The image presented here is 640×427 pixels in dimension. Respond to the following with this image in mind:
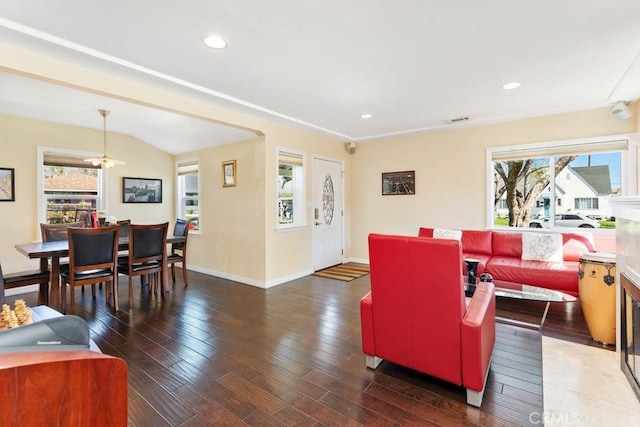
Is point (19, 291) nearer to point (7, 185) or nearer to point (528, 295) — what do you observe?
point (7, 185)

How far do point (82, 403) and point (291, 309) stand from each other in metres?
2.64

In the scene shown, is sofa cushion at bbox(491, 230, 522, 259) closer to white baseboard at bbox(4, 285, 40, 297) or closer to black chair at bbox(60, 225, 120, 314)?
black chair at bbox(60, 225, 120, 314)

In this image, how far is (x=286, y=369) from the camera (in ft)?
7.40

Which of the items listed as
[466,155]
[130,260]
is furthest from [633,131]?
[130,260]

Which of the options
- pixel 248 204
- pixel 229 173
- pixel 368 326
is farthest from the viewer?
pixel 229 173

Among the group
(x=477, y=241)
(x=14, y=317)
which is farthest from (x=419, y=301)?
(x=477, y=241)

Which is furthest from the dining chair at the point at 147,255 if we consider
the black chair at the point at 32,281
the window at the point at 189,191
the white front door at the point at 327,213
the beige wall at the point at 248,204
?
the white front door at the point at 327,213

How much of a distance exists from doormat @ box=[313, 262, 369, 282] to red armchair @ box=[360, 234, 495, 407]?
110 inches

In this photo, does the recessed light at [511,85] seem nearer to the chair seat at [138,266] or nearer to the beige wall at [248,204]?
the beige wall at [248,204]

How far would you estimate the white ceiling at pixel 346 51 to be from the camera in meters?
2.02

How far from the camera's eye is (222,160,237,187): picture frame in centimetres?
501

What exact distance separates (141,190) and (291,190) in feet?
9.66

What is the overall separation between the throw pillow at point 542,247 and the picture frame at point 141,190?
20.7 feet

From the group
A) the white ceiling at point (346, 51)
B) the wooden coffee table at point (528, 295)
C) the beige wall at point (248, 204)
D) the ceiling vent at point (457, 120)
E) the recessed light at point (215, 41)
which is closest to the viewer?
the white ceiling at point (346, 51)
